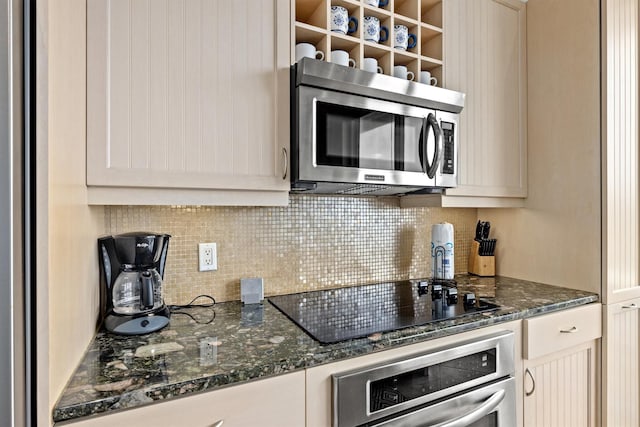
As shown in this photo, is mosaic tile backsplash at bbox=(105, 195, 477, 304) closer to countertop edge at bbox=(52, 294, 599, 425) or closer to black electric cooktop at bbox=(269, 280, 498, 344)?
black electric cooktop at bbox=(269, 280, 498, 344)

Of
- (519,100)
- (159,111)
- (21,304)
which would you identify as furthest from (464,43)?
(21,304)

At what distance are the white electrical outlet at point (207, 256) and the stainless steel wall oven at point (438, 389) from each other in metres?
0.71

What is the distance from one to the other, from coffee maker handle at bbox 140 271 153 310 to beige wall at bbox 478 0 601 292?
1.72 m

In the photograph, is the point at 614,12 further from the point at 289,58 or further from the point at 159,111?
the point at 159,111

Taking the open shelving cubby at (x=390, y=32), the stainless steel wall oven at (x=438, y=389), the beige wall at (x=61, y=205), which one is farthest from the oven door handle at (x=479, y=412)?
the open shelving cubby at (x=390, y=32)

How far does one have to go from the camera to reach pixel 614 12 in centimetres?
157

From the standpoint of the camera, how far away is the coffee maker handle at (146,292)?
1.12 metres

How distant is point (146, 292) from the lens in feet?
3.72

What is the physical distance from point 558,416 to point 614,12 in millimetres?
1677

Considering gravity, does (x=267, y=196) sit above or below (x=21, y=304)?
above

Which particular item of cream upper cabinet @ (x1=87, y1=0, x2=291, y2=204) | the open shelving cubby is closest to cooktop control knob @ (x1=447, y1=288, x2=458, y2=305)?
cream upper cabinet @ (x1=87, y1=0, x2=291, y2=204)

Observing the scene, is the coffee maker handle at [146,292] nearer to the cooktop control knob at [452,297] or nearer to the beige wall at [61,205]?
the beige wall at [61,205]

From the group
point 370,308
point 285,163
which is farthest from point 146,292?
point 370,308

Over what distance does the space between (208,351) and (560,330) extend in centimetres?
Result: 131
